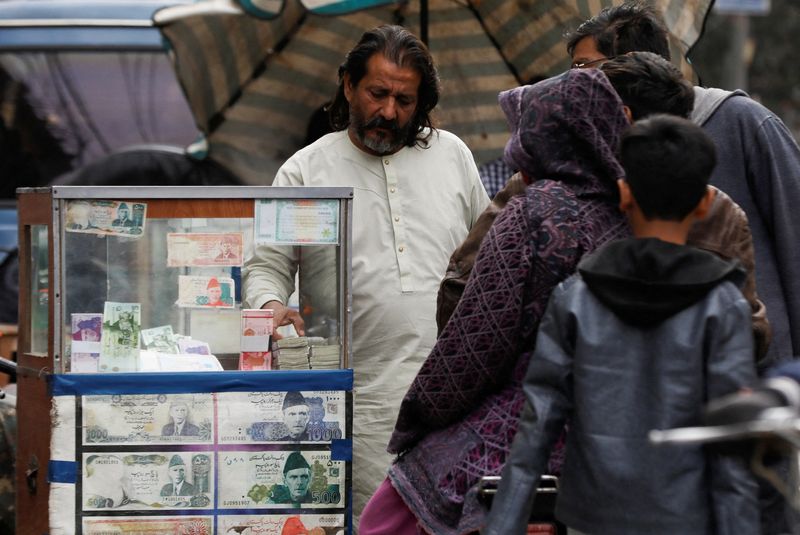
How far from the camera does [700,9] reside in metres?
5.25

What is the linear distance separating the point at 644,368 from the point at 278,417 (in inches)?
52.6

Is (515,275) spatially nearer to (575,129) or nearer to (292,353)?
(575,129)

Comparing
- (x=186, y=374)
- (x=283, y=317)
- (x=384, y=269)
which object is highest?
(x=384, y=269)

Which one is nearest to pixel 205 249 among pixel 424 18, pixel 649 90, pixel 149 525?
pixel 149 525

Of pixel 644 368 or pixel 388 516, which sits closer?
pixel 644 368

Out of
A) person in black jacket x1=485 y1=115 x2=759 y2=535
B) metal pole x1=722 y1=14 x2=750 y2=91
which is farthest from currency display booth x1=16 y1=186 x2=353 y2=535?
metal pole x1=722 y1=14 x2=750 y2=91

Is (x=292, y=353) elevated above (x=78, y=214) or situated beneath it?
situated beneath

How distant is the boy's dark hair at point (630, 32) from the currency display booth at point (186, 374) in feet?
2.99

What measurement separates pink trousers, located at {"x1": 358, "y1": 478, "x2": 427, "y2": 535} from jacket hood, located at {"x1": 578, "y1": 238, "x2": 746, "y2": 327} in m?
0.80

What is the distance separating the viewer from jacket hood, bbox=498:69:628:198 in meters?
2.65

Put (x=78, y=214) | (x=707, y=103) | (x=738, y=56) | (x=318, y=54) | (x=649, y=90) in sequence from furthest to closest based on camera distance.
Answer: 1. (x=738, y=56)
2. (x=318, y=54)
3. (x=78, y=214)
4. (x=707, y=103)
5. (x=649, y=90)

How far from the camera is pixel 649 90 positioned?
2875 mm

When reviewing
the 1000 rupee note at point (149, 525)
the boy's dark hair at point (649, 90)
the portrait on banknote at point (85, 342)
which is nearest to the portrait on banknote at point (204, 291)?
the portrait on banknote at point (85, 342)

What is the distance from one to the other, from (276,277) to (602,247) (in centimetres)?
138
